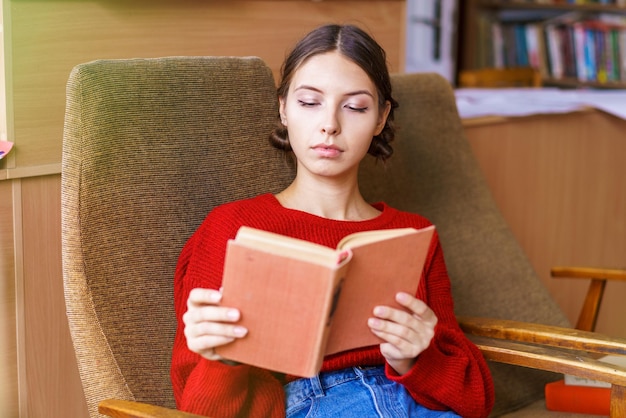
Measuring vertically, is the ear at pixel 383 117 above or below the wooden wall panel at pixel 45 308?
above

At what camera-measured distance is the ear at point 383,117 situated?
58.6 inches

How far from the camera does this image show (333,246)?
1.41m

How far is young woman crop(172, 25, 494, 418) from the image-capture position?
1.34 meters

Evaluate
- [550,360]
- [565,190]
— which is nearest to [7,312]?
[550,360]

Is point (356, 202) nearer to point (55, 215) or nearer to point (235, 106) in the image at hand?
point (235, 106)

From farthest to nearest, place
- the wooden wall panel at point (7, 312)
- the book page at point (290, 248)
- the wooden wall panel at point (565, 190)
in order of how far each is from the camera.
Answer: the wooden wall panel at point (565, 190), the wooden wall panel at point (7, 312), the book page at point (290, 248)

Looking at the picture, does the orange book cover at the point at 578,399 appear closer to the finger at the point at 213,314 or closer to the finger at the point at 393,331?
the finger at the point at 393,331

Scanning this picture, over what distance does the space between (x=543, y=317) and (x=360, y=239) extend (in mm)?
1082

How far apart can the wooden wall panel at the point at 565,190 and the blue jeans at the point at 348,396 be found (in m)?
1.23

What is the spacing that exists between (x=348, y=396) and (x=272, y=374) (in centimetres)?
12

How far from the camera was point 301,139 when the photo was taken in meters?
1.41

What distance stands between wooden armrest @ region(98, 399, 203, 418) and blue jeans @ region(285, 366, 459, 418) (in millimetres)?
211

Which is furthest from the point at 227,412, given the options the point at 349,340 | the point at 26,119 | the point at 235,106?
the point at 26,119

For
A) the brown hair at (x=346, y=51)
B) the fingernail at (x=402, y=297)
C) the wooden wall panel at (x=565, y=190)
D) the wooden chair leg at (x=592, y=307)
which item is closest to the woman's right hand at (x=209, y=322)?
the fingernail at (x=402, y=297)
